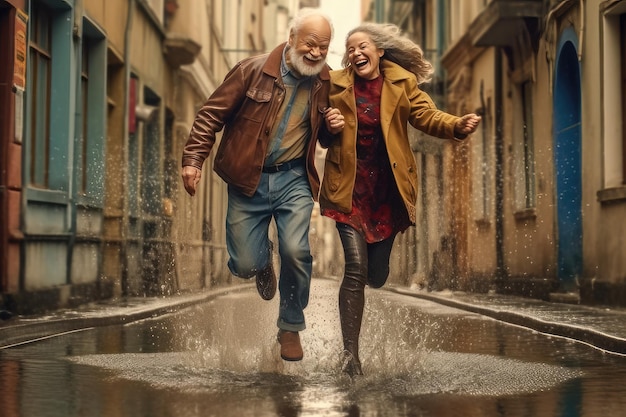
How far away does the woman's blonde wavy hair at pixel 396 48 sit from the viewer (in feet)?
22.2

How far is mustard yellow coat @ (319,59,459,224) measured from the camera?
6.66 metres

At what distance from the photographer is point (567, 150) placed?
16.7 metres

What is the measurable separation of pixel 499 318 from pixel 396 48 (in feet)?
22.2

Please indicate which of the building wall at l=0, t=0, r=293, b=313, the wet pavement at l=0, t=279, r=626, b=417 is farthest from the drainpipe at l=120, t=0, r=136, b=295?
the wet pavement at l=0, t=279, r=626, b=417

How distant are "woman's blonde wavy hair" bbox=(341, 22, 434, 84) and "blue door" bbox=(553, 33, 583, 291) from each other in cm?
948

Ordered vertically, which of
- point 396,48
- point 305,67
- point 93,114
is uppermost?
point 93,114

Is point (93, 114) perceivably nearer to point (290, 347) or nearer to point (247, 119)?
point (247, 119)

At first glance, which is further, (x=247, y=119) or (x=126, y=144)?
(x=126, y=144)

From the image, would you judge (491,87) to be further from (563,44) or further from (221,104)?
(221,104)

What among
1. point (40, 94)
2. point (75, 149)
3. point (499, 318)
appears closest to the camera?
point (499, 318)

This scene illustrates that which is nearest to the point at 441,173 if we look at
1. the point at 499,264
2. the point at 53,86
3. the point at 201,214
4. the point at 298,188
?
the point at 201,214

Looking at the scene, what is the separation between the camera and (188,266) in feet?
80.4

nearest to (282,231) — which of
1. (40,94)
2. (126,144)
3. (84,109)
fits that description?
(40,94)

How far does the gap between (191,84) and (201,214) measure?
3.84 metres
